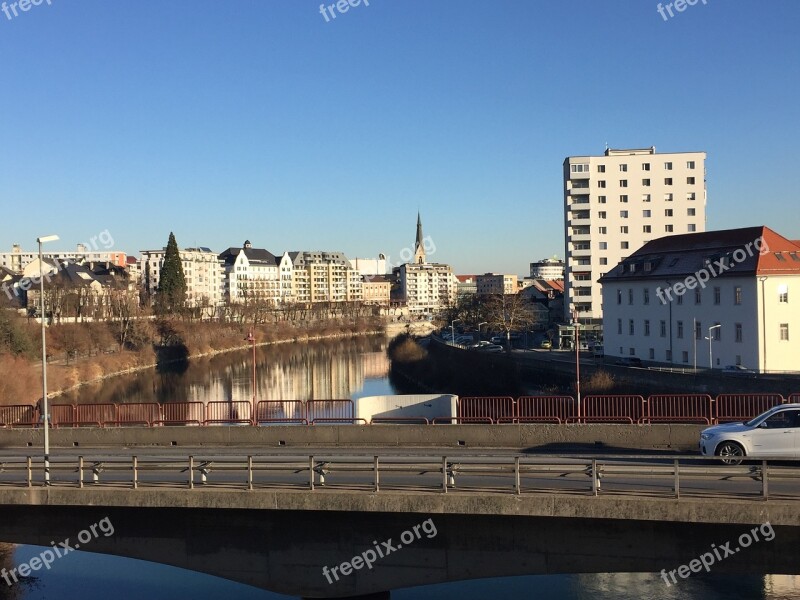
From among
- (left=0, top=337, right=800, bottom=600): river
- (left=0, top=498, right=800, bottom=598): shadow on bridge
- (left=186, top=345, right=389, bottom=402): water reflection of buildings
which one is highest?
(left=0, top=498, right=800, bottom=598): shadow on bridge

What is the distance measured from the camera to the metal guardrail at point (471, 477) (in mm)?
13055

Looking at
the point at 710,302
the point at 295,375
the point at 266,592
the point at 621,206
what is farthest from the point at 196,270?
the point at 266,592

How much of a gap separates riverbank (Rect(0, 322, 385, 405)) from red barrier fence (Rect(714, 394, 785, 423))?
43238 millimetres

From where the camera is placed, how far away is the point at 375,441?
21.9 m

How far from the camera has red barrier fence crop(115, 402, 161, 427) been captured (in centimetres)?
2523

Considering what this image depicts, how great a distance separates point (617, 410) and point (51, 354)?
71253mm

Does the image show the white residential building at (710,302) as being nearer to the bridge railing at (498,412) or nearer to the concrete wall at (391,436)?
the bridge railing at (498,412)

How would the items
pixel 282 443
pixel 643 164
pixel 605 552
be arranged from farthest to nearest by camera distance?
1. pixel 643 164
2. pixel 282 443
3. pixel 605 552

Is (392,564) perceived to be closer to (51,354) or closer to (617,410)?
(617,410)

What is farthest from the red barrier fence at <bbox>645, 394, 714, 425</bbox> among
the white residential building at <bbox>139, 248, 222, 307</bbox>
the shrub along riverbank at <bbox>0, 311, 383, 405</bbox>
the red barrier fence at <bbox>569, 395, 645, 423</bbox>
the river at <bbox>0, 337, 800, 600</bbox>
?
the white residential building at <bbox>139, 248, 222, 307</bbox>

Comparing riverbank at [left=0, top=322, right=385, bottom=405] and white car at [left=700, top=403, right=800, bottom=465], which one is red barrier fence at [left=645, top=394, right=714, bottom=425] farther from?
riverbank at [left=0, top=322, right=385, bottom=405]

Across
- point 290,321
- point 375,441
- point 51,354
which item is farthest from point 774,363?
point 290,321

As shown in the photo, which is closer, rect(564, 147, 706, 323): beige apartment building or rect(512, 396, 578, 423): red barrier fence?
rect(512, 396, 578, 423): red barrier fence

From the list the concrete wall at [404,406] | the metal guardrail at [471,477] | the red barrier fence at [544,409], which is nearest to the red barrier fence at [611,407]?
the red barrier fence at [544,409]
